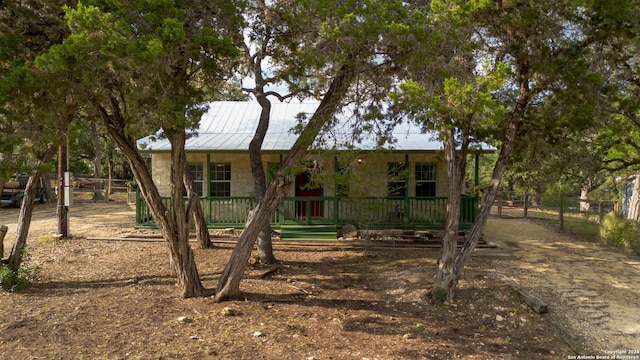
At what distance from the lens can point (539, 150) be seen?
332 inches

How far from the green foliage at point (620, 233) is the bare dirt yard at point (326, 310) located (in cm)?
101

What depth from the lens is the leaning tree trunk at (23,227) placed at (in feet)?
25.5

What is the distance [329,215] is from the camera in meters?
13.3

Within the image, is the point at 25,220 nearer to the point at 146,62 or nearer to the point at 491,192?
the point at 146,62

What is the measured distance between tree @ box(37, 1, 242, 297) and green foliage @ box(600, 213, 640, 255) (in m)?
12.0

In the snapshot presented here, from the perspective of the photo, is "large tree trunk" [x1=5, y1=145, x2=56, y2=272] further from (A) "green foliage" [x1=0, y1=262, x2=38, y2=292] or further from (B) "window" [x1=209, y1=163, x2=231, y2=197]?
(B) "window" [x1=209, y1=163, x2=231, y2=197]

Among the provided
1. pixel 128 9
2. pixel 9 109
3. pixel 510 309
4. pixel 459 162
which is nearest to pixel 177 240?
pixel 9 109

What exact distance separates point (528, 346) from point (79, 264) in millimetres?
9359

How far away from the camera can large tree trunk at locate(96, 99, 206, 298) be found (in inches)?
252

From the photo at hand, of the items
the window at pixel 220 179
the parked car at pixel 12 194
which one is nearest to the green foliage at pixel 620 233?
the window at pixel 220 179

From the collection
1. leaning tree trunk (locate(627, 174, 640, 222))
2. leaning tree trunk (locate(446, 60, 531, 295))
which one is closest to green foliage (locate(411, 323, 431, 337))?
leaning tree trunk (locate(446, 60, 531, 295))

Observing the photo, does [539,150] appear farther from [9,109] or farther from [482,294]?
[9,109]

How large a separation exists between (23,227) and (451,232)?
8.51 m

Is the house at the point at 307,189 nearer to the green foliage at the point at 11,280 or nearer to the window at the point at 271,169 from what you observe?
the window at the point at 271,169
